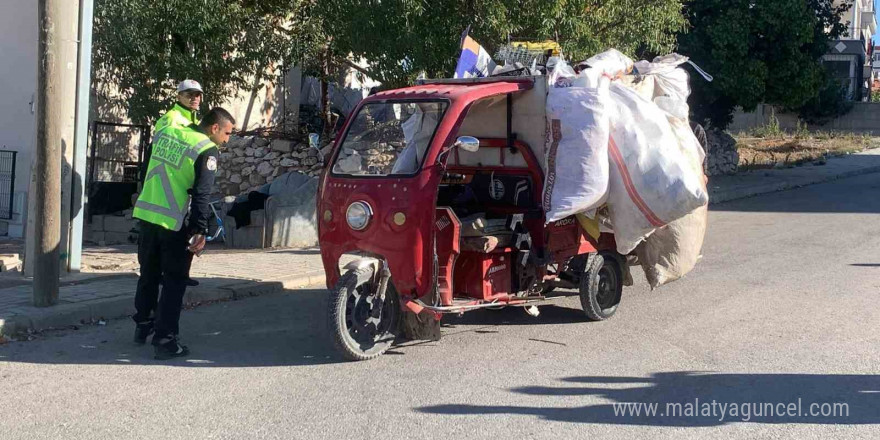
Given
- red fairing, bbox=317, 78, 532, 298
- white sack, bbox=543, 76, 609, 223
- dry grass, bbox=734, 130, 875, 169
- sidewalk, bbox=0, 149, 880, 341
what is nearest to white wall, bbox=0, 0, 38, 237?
sidewalk, bbox=0, 149, 880, 341

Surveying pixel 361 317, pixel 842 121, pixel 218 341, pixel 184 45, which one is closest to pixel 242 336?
pixel 218 341

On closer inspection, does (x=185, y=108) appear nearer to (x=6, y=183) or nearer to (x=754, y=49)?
(x=6, y=183)

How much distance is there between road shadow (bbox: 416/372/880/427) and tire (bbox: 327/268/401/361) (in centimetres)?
109

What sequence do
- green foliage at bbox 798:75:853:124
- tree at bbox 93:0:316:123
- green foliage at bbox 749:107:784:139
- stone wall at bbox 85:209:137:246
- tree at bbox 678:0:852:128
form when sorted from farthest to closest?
green foliage at bbox 798:75:853:124, green foliage at bbox 749:107:784:139, tree at bbox 678:0:852:128, stone wall at bbox 85:209:137:246, tree at bbox 93:0:316:123

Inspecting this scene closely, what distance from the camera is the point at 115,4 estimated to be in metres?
12.6

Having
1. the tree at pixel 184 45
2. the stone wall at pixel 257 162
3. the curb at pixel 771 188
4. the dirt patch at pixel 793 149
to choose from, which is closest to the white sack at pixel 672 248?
the tree at pixel 184 45

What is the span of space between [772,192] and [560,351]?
14635 millimetres

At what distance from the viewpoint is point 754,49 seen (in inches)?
813

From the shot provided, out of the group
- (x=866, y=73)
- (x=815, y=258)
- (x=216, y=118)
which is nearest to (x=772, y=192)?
(x=815, y=258)

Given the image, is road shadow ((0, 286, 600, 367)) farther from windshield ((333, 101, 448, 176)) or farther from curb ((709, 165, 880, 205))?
curb ((709, 165, 880, 205))

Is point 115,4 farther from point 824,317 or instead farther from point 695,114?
point 695,114

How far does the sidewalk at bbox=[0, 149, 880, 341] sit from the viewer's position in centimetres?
755

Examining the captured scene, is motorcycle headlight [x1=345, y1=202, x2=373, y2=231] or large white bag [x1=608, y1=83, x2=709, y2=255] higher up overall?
large white bag [x1=608, y1=83, x2=709, y2=255]

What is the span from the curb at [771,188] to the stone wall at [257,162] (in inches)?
307
